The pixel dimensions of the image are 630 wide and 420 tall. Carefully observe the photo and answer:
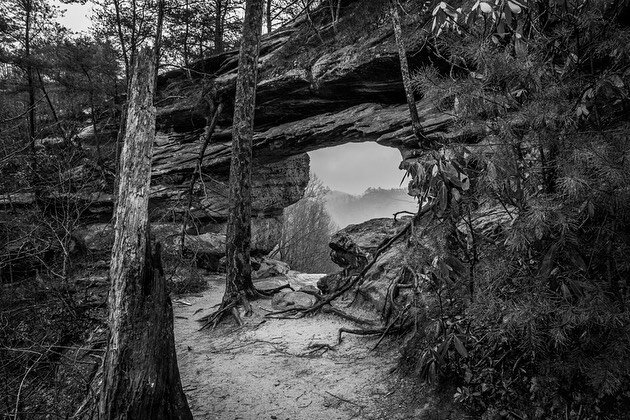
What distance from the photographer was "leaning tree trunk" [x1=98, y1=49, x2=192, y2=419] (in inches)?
101

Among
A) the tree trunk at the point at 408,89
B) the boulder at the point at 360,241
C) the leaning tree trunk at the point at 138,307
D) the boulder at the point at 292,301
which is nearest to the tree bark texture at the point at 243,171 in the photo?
the boulder at the point at 292,301

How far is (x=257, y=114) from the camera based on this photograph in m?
11.5

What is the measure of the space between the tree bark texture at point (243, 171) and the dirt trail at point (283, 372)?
926mm

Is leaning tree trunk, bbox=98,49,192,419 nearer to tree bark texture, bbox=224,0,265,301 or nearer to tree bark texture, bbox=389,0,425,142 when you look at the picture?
tree bark texture, bbox=389,0,425,142

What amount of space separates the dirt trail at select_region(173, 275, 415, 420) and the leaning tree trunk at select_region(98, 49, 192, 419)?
956 mm

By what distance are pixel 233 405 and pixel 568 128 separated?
3.82 meters

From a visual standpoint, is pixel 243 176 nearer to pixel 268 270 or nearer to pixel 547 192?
pixel 547 192

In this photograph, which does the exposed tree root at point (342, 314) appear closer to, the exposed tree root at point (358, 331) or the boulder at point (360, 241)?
the exposed tree root at point (358, 331)

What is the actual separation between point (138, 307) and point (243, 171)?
13.8 feet

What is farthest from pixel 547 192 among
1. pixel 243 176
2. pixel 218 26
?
pixel 218 26

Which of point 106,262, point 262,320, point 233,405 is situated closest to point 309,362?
point 233,405

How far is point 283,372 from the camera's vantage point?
13.7 feet

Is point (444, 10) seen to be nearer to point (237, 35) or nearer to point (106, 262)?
point (106, 262)

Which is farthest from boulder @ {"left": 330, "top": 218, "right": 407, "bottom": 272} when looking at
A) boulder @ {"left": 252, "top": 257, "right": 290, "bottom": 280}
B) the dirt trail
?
boulder @ {"left": 252, "top": 257, "right": 290, "bottom": 280}
